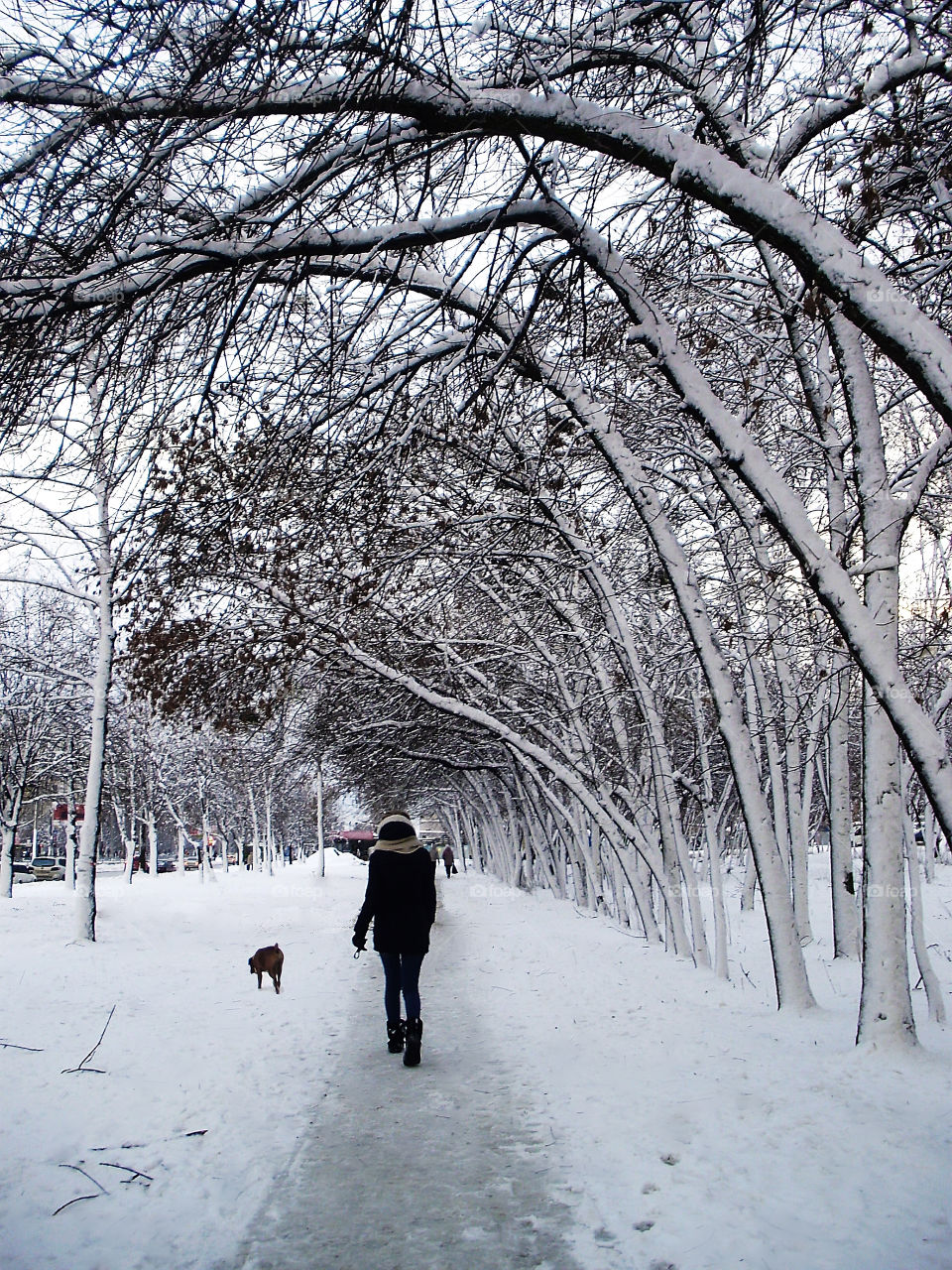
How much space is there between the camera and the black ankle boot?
6.11 m

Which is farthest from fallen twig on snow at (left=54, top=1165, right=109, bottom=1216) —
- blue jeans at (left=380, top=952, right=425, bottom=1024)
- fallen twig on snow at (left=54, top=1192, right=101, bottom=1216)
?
blue jeans at (left=380, top=952, right=425, bottom=1024)

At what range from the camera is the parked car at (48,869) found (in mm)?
47688

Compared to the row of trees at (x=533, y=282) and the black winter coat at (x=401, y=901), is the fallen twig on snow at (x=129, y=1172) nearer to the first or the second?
the black winter coat at (x=401, y=901)

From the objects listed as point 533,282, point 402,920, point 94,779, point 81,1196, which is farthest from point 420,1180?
point 94,779

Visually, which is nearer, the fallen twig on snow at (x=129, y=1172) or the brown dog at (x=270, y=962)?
the fallen twig on snow at (x=129, y=1172)

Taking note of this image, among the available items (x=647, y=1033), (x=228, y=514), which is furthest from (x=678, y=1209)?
(x=228, y=514)

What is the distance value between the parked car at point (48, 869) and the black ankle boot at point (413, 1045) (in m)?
46.5

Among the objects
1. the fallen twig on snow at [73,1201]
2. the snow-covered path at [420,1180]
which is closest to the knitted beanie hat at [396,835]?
the snow-covered path at [420,1180]

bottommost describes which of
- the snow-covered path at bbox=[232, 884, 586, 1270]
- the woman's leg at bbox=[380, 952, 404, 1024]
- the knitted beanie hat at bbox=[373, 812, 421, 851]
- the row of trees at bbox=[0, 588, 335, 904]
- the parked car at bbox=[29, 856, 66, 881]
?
the parked car at bbox=[29, 856, 66, 881]

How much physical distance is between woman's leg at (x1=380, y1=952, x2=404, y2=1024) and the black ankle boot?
356 mm

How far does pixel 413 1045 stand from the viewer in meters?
6.13

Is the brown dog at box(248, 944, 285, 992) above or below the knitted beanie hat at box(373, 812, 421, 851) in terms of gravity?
below

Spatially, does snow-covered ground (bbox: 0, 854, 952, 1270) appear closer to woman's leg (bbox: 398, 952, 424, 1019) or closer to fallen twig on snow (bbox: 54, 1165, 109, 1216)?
fallen twig on snow (bbox: 54, 1165, 109, 1216)

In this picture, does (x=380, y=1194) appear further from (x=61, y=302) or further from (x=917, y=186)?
(x=917, y=186)
